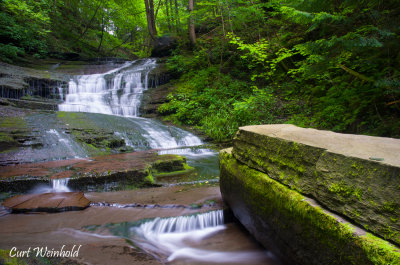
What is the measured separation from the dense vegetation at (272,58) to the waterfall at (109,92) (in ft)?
7.10

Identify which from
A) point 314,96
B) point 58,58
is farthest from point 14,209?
point 58,58

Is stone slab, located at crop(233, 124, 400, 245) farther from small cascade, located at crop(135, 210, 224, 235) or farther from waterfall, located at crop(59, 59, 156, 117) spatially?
waterfall, located at crop(59, 59, 156, 117)

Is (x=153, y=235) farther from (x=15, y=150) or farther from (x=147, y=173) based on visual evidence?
(x=15, y=150)

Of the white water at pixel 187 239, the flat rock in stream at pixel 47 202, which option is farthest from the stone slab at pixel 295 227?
the flat rock in stream at pixel 47 202

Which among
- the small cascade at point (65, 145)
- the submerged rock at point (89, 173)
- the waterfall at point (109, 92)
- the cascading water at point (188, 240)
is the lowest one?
the cascading water at point (188, 240)

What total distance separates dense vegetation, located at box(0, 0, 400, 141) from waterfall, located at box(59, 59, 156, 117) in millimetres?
2164

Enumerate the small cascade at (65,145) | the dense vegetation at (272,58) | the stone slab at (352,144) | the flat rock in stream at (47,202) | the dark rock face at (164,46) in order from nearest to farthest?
the stone slab at (352,144) → the flat rock in stream at (47,202) → the dense vegetation at (272,58) → the small cascade at (65,145) → the dark rock face at (164,46)

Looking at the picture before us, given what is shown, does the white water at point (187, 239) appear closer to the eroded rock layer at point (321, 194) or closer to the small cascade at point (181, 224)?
the small cascade at point (181, 224)

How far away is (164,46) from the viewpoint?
1906 cm

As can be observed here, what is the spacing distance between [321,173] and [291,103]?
8.92 m

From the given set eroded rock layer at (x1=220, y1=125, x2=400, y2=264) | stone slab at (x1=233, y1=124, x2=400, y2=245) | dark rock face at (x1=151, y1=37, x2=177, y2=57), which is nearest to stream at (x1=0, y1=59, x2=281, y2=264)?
eroded rock layer at (x1=220, y1=125, x2=400, y2=264)

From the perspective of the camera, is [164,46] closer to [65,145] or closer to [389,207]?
[65,145]

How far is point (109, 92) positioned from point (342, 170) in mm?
14310

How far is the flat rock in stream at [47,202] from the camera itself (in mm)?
3607
